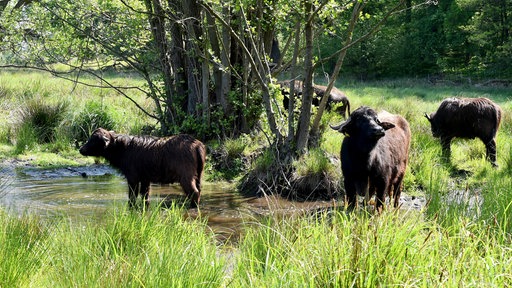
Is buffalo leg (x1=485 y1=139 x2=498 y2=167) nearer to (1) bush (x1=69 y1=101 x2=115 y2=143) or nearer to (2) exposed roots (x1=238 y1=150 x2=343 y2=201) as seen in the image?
(2) exposed roots (x1=238 y1=150 x2=343 y2=201)

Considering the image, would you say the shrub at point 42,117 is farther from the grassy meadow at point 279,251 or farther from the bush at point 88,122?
the grassy meadow at point 279,251

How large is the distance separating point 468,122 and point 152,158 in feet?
20.1

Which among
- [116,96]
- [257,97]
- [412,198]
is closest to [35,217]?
[412,198]

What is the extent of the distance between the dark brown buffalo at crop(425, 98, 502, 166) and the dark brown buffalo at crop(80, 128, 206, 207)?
5215 mm

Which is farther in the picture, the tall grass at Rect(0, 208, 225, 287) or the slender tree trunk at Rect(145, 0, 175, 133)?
the slender tree trunk at Rect(145, 0, 175, 133)

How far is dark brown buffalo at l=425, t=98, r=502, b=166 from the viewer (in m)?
11.7

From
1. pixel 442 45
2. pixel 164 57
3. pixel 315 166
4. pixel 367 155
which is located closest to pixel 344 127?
pixel 367 155

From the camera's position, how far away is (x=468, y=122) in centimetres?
1188

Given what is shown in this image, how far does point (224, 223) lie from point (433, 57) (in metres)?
43.3

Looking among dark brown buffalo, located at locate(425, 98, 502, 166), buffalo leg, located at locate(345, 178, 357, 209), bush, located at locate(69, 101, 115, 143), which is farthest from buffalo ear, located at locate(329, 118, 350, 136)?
bush, located at locate(69, 101, 115, 143)

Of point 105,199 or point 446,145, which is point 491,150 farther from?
point 105,199

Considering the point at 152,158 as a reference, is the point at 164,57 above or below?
above

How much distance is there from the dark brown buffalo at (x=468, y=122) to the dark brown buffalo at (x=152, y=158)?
17.1 ft

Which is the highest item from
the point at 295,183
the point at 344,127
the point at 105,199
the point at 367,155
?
the point at 344,127
